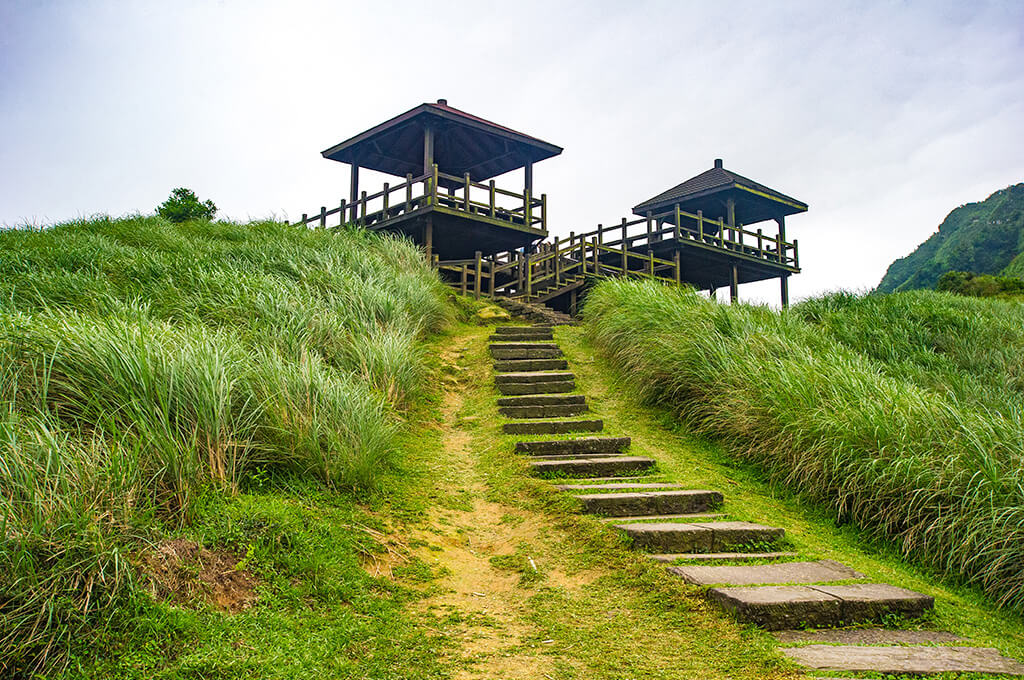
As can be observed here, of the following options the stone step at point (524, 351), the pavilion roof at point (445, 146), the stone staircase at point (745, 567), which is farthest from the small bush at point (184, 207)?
the stone staircase at point (745, 567)

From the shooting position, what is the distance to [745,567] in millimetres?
4242

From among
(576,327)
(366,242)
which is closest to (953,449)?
(576,327)

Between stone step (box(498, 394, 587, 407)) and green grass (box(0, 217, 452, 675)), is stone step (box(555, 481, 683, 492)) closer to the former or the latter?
green grass (box(0, 217, 452, 675))

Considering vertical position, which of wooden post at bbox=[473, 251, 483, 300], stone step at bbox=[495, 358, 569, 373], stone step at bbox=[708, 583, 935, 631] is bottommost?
stone step at bbox=[708, 583, 935, 631]

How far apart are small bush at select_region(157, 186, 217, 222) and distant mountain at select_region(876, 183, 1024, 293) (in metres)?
24.9

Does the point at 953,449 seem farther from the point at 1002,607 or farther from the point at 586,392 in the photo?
the point at 586,392

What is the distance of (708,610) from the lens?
3652 millimetres

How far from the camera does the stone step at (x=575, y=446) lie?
669 centimetres

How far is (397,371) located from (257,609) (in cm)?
429

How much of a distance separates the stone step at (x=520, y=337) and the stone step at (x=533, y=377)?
1.80 meters

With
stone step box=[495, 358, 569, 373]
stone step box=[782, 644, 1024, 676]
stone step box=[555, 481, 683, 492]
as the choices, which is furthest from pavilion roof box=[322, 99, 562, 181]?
stone step box=[782, 644, 1024, 676]

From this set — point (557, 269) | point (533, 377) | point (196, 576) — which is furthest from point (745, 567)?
point (557, 269)

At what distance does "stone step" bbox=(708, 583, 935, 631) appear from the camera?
3484 mm

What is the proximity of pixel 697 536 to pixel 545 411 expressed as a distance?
349 cm
